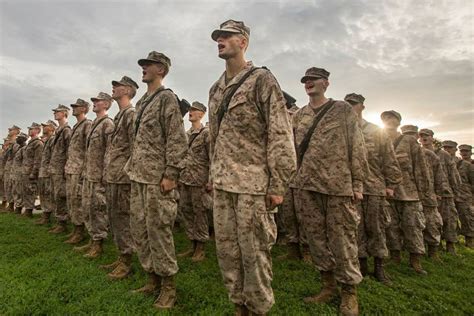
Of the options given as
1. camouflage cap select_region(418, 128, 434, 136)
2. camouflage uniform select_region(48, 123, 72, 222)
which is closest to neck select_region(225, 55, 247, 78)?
camouflage uniform select_region(48, 123, 72, 222)

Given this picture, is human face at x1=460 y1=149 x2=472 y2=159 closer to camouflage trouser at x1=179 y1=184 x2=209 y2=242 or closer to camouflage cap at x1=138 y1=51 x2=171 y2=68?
camouflage trouser at x1=179 y1=184 x2=209 y2=242

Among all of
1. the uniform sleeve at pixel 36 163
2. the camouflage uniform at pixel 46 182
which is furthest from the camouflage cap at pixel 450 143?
the uniform sleeve at pixel 36 163

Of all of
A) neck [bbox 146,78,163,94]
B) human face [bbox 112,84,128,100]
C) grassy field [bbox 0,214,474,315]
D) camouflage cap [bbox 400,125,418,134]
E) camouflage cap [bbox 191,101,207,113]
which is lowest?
grassy field [bbox 0,214,474,315]

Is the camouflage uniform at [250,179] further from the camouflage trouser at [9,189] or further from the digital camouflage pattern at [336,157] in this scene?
the camouflage trouser at [9,189]

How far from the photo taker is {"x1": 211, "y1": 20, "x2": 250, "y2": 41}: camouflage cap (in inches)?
122

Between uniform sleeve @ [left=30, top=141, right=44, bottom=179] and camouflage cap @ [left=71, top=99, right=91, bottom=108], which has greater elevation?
camouflage cap @ [left=71, top=99, right=91, bottom=108]

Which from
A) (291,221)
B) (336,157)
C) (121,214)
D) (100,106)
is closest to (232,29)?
(336,157)

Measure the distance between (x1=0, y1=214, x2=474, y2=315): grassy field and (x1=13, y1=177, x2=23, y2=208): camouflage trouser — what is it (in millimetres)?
5634

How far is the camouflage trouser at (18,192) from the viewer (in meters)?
11.1

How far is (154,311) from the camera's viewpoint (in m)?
3.43

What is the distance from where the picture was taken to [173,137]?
385cm

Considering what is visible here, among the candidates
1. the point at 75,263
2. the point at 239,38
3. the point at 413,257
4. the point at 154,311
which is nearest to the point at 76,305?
the point at 154,311

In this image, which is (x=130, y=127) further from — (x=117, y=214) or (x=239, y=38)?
(x=239, y=38)

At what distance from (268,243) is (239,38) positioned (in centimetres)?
214
